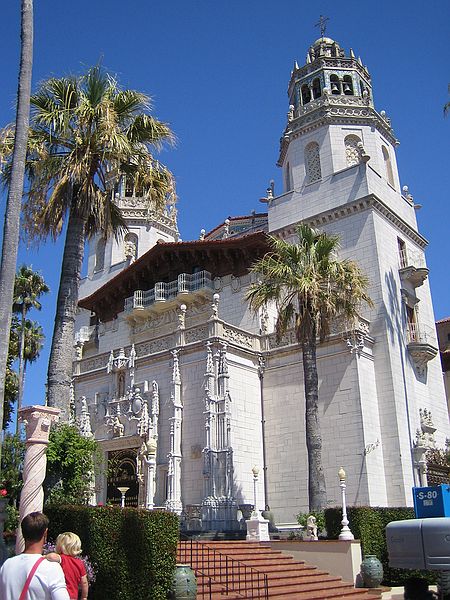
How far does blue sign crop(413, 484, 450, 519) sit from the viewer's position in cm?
1455

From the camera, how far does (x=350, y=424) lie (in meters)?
24.8

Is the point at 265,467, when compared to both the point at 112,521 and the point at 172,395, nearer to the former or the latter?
the point at 172,395

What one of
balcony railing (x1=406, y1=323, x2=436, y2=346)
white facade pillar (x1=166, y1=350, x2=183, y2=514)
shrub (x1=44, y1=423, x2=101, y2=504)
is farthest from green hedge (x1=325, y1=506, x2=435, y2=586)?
balcony railing (x1=406, y1=323, x2=436, y2=346)

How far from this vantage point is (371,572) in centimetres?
1744

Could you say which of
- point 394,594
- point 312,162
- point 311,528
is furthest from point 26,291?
point 394,594

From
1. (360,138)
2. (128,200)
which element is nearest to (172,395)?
(360,138)

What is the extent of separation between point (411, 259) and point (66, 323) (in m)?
21.3

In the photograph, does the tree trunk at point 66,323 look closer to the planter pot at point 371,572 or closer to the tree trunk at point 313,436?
the tree trunk at point 313,436

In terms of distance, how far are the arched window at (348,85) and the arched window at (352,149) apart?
327cm

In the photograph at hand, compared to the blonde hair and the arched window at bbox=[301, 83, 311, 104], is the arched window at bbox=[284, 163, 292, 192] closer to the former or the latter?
the arched window at bbox=[301, 83, 311, 104]

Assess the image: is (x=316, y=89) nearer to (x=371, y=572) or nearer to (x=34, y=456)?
(x=371, y=572)

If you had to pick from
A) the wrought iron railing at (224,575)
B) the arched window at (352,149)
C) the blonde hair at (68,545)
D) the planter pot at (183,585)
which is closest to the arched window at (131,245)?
the arched window at (352,149)

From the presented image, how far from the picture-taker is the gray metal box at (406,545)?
396 inches

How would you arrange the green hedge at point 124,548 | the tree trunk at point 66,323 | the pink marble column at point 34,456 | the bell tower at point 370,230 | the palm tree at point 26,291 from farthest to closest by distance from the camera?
the palm tree at point 26,291 → the bell tower at point 370,230 → the tree trunk at point 66,323 → the green hedge at point 124,548 → the pink marble column at point 34,456
